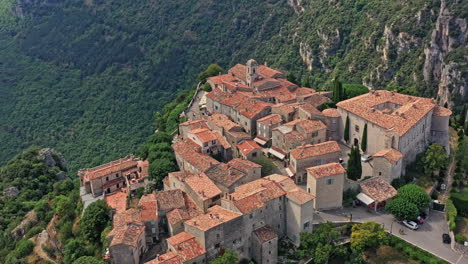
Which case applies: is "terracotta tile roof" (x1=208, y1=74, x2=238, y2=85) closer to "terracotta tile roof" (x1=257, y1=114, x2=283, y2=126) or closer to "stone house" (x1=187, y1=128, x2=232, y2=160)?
"terracotta tile roof" (x1=257, y1=114, x2=283, y2=126)

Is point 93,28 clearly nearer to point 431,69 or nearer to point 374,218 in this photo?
point 431,69

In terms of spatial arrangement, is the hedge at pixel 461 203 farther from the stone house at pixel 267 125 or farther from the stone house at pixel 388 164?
the stone house at pixel 267 125

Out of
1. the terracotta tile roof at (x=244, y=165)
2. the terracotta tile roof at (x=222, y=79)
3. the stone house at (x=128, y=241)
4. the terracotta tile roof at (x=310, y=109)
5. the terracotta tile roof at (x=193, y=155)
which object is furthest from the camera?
the terracotta tile roof at (x=222, y=79)

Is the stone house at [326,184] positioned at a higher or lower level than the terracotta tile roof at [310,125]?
lower

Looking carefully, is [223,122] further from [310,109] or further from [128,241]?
[128,241]

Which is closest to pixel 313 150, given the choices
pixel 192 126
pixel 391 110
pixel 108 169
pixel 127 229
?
pixel 391 110

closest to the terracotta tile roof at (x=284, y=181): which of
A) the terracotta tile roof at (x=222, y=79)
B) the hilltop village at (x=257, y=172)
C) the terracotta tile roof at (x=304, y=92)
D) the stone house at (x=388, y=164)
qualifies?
the hilltop village at (x=257, y=172)
